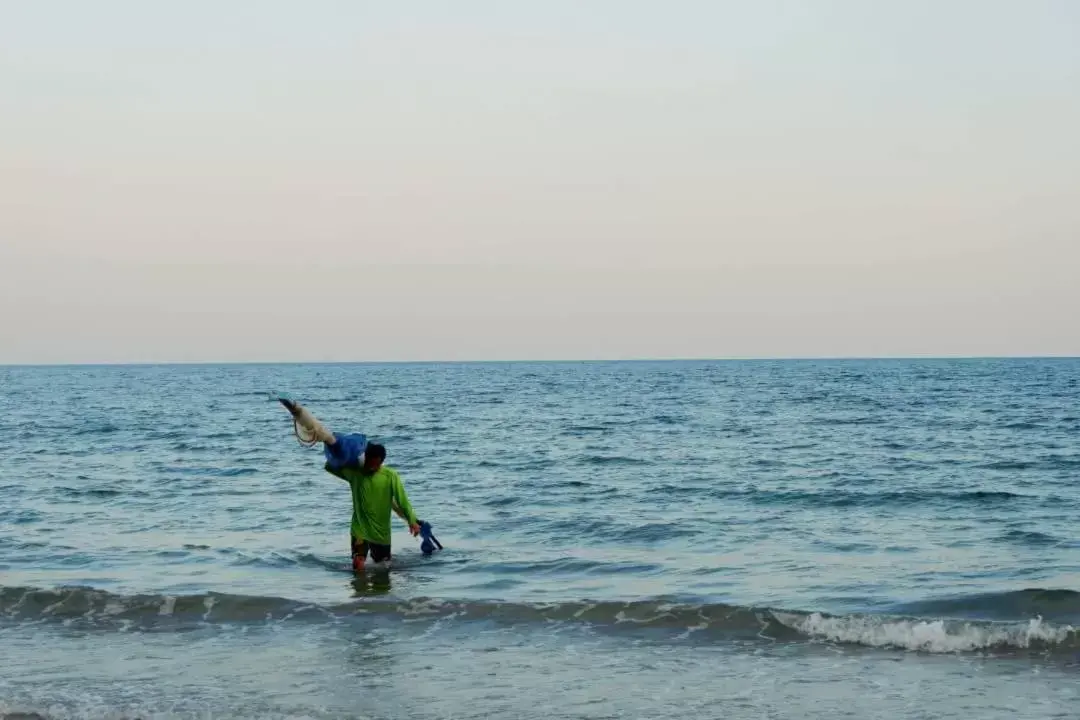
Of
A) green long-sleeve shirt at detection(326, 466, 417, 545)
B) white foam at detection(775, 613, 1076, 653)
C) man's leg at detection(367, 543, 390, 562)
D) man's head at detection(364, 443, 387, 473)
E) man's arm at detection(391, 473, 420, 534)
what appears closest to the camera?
white foam at detection(775, 613, 1076, 653)

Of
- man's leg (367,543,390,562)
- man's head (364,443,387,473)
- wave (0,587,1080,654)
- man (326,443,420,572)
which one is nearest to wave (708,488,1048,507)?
wave (0,587,1080,654)

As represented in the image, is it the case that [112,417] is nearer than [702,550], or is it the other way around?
[702,550]

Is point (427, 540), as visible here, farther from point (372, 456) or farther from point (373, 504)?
point (372, 456)

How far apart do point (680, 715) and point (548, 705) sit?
99 cm

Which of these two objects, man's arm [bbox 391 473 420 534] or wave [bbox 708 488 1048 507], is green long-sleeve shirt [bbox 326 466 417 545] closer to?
man's arm [bbox 391 473 420 534]

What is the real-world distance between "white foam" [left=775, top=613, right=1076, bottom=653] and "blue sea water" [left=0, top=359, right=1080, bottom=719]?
0.03 meters

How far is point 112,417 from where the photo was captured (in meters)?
49.4

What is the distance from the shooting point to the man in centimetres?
1333

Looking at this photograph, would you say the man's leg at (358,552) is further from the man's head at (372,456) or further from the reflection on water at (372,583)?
the man's head at (372,456)

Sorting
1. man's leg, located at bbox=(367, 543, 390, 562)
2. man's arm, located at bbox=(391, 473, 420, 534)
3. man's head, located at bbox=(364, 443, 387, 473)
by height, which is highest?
man's head, located at bbox=(364, 443, 387, 473)

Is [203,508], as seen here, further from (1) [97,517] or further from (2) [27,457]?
(2) [27,457]

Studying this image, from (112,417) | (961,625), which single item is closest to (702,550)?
(961,625)

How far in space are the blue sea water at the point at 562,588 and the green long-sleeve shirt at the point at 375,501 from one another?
1.83ft

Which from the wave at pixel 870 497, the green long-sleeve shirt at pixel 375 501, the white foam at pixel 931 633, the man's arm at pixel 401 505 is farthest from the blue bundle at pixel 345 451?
the wave at pixel 870 497
